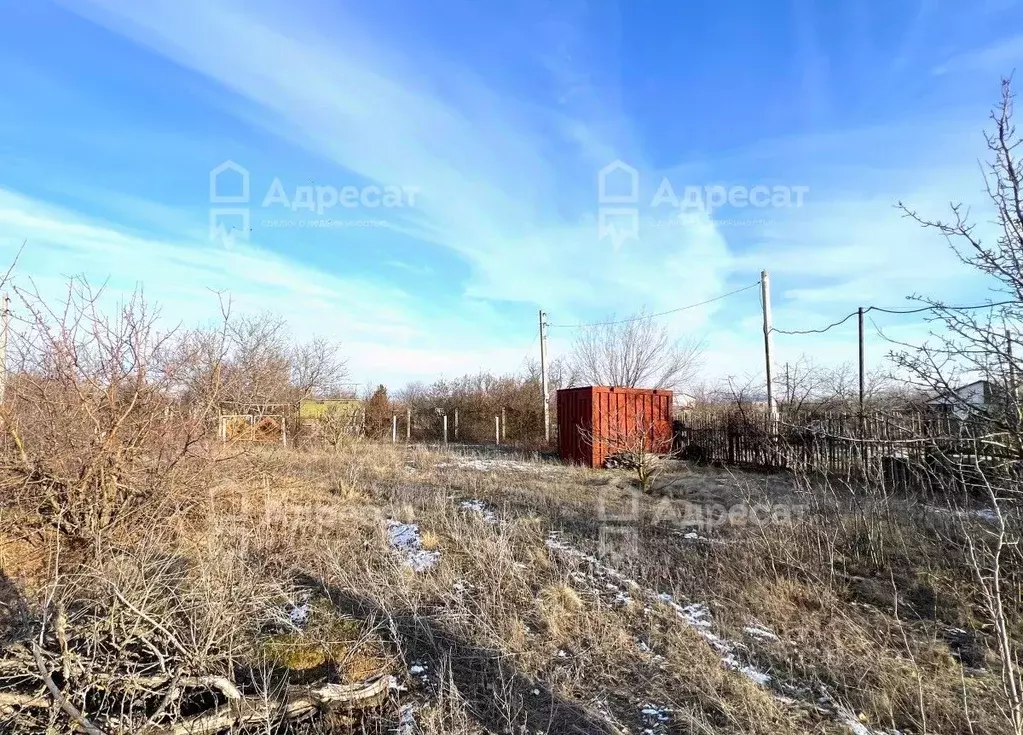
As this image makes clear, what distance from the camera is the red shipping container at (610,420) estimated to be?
12.8 metres

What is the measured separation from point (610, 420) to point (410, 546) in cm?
820

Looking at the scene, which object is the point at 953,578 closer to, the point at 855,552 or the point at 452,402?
the point at 855,552

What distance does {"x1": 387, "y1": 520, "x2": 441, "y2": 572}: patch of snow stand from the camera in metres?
4.88

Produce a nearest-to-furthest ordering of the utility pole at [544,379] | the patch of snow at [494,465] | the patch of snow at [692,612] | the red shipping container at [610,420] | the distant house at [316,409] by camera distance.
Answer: the patch of snow at [692,612]
the patch of snow at [494,465]
the red shipping container at [610,420]
the distant house at [316,409]
the utility pole at [544,379]

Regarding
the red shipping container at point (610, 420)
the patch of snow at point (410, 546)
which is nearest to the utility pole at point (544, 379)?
the red shipping container at point (610, 420)

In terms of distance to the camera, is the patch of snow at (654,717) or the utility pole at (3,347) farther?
the utility pole at (3,347)

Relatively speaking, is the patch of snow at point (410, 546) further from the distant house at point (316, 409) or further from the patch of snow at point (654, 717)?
the distant house at point (316, 409)

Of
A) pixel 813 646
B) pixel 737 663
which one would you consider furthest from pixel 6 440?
pixel 813 646

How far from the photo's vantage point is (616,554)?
16.8 feet

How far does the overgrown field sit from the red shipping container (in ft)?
20.6

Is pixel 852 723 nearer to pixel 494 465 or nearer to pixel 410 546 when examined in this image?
pixel 410 546

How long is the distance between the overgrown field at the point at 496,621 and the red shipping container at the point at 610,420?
6.29 metres

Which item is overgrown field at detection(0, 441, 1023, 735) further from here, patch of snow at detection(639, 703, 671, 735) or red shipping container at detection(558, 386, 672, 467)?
red shipping container at detection(558, 386, 672, 467)

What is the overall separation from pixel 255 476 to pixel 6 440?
237 centimetres
